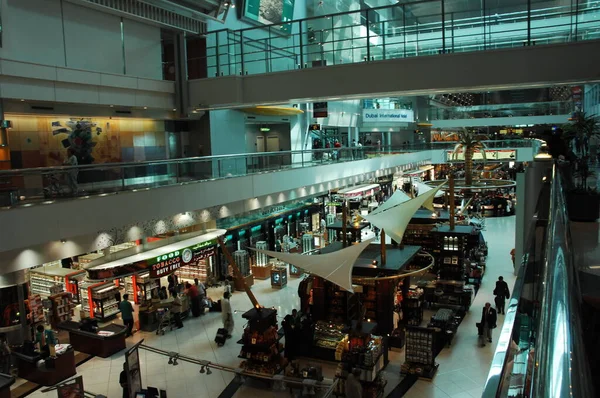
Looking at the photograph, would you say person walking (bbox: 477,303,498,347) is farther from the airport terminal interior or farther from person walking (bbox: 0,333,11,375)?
person walking (bbox: 0,333,11,375)

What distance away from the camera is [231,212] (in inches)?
555

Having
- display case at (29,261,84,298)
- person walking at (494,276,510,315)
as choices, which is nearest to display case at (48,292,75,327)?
display case at (29,261,84,298)

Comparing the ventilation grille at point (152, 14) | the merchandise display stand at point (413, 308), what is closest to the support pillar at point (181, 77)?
the ventilation grille at point (152, 14)

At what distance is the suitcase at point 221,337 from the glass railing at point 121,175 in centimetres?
386

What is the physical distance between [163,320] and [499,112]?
36.8 meters

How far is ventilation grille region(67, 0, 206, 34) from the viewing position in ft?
44.0

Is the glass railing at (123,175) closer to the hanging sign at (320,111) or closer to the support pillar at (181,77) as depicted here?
the support pillar at (181,77)

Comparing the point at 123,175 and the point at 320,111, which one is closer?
the point at 123,175

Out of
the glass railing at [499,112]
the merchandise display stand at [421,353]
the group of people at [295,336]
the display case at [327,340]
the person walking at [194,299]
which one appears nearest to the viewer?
the merchandise display stand at [421,353]

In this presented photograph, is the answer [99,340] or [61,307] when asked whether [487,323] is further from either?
[61,307]

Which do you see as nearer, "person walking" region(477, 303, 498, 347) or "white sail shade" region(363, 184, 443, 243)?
"person walking" region(477, 303, 498, 347)

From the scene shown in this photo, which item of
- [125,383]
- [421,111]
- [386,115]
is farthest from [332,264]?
[421,111]

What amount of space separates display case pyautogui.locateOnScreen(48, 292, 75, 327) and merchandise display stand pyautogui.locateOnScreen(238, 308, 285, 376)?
19.3 ft

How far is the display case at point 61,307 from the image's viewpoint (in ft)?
42.8
